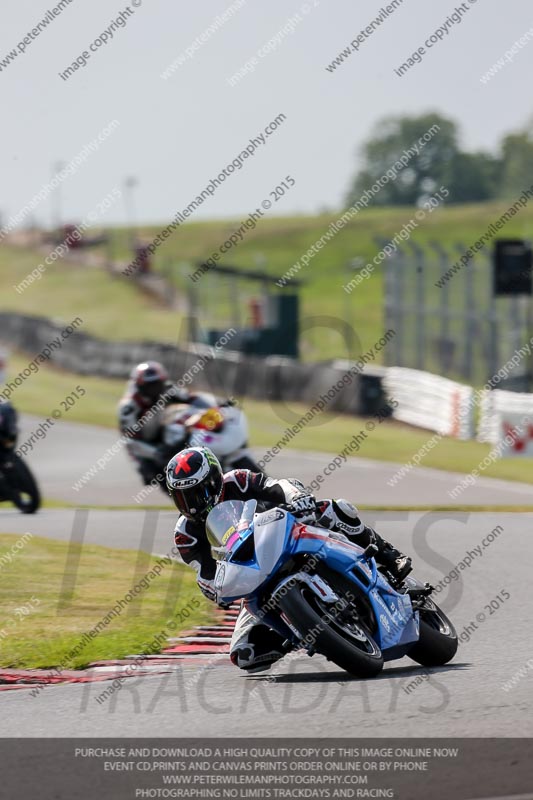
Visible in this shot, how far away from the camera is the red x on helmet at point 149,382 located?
15.9m

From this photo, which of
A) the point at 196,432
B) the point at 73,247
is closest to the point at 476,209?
the point at 73,247

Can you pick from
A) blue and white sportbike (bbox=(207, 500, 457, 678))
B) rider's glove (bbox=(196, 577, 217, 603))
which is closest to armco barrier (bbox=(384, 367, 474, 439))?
blue and white sportbike (bbox=(207, 500, 457, 678))

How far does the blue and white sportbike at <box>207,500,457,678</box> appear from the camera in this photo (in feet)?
23.5

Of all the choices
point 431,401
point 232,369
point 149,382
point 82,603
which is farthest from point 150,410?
point 232,369

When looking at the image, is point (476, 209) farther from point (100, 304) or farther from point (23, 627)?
point (23, 627)

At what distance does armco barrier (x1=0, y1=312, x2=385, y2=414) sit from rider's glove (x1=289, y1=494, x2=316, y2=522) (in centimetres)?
1921

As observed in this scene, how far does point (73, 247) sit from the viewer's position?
241 feet

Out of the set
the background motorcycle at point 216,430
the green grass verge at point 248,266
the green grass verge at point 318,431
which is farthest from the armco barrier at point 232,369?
the background motorcycle at point 216,430

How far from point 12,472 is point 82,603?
511 centimetres

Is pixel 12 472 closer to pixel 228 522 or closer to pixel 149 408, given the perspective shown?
pixel 149 408

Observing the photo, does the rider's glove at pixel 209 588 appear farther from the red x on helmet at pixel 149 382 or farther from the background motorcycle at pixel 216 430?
the red x on helmet at pixel 149 382

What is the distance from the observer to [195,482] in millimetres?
7574

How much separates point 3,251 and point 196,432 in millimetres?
65412

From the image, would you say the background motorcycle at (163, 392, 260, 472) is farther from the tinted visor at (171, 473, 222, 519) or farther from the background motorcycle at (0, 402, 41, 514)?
the tinted visor at (171, 473, 222, 519)
